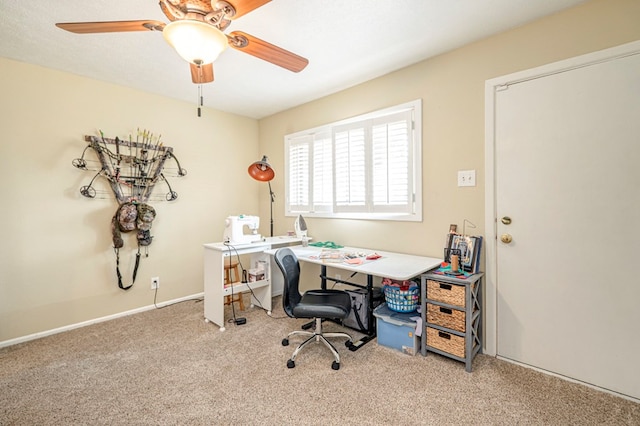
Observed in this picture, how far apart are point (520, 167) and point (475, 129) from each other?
46 cm

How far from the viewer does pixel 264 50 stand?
180cm

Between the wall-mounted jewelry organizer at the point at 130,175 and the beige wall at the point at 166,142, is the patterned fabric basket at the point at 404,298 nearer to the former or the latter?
the beige wall at the point at 166,142

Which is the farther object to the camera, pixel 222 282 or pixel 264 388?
pixel 222 282

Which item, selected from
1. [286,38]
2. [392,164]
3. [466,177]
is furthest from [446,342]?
[286,38]

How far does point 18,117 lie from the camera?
2.59 metres

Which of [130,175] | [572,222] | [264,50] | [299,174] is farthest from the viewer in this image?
[299,174]

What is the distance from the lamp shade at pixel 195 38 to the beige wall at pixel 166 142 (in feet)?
6.04

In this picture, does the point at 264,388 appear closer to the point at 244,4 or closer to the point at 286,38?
the point at 244,4

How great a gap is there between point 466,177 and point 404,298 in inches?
44.4

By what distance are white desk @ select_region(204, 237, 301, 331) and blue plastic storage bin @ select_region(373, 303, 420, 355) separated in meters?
1.33

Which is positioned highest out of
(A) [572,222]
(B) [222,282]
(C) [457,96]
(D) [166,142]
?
(C) [457,96]

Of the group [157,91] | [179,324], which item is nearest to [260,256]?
[179,324]

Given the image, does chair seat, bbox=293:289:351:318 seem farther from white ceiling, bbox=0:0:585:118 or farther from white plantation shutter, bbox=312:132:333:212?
white ceiling, bbox=0:0:585:118

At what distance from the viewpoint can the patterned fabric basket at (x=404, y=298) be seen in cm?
237
